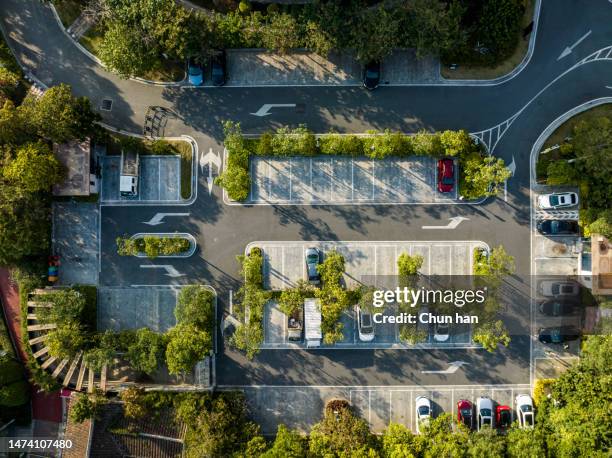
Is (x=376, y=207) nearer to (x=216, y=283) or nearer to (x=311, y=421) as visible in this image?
(x=216, y=283)

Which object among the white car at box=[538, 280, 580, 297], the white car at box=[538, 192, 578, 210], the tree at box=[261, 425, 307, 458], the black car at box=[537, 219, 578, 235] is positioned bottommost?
the tree at box=[261, 425, 307, 458]

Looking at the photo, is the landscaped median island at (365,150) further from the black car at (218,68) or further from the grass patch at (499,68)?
the grass patch at (499,68)

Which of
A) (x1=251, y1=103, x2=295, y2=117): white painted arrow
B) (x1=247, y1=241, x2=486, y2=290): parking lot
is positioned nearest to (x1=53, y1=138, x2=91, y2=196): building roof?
(x1=251, y1=103, x2=295, y2=117): white painted arrow

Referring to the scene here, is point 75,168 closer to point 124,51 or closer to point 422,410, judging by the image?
point 124,51

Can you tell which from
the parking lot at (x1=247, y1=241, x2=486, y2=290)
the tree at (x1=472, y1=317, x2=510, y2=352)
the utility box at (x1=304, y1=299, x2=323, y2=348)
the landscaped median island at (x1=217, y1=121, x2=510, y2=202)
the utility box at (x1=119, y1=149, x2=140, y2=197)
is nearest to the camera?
the tree at (x1=472, y1=317, x2=510, y2=352)

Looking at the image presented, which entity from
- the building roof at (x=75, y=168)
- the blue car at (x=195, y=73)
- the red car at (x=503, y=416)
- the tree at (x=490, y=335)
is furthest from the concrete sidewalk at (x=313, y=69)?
the red car at (x=503, y=416)

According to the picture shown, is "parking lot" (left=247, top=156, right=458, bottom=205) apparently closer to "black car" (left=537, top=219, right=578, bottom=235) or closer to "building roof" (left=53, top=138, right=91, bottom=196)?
"black car" (left=537, top=219, right=578, bottom=235)
